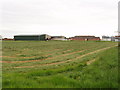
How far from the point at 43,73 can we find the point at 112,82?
4.72 meters

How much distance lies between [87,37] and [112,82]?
4359 inches

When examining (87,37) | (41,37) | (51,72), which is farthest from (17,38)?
(51,72)

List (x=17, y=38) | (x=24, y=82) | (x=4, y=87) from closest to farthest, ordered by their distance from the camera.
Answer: (x=4, y=87) → (x=24, y=82) → (x=17, y=38)

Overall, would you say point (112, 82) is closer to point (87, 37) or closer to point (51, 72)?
point (51, 72)

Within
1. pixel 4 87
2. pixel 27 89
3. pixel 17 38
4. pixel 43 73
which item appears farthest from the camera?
pixel 17 38

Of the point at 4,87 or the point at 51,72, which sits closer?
the point at 4,87

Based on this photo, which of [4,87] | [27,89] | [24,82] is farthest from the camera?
[24,82]

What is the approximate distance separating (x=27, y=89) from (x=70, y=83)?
2076 mm

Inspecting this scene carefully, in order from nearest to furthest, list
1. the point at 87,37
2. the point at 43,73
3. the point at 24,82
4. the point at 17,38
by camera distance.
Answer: the point at 24,82, the point at 43,73, the point at 87,37, the point at 17,38

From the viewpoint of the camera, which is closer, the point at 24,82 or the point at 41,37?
the point at 24,82

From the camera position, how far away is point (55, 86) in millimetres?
5602

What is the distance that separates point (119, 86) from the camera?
18.2 ft

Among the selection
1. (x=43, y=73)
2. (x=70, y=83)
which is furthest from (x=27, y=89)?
(x=43, y=73)

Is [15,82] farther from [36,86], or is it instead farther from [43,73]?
[43,73]
